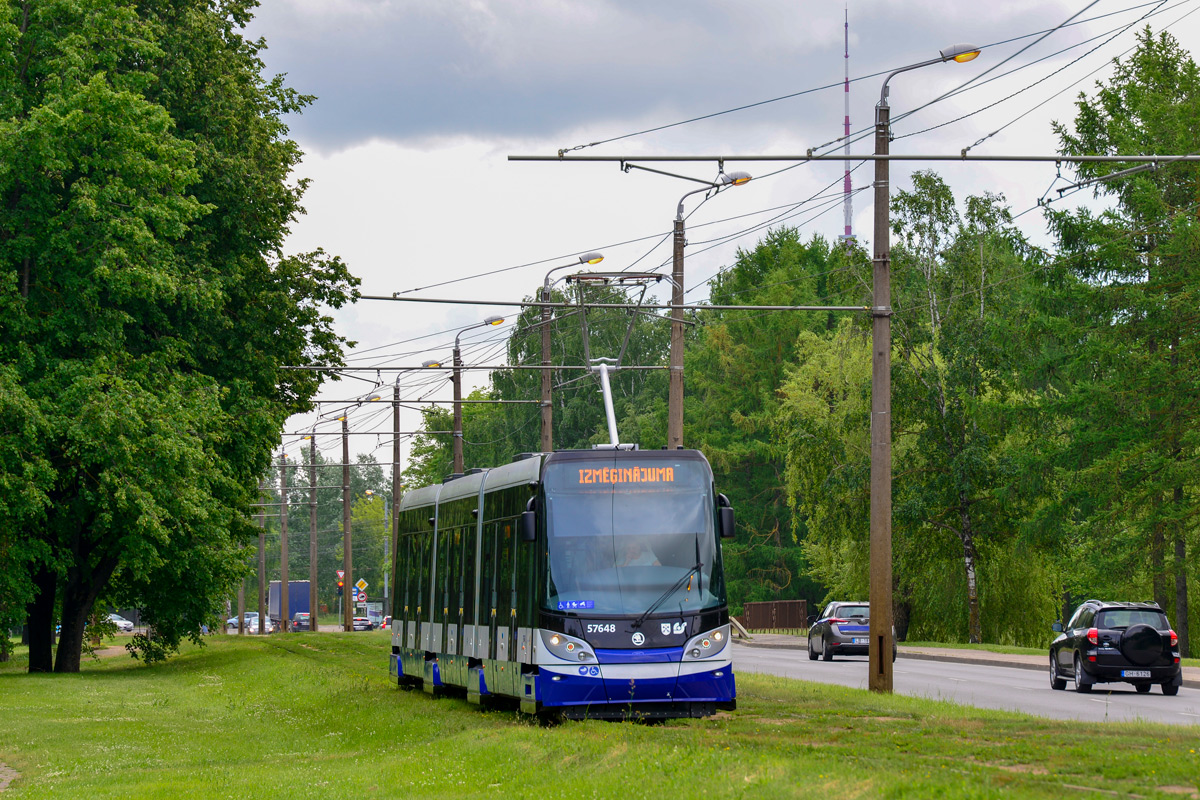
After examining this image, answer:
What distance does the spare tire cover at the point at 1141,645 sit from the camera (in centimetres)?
2547

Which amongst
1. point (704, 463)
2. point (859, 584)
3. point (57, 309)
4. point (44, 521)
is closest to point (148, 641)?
point (44, 521)

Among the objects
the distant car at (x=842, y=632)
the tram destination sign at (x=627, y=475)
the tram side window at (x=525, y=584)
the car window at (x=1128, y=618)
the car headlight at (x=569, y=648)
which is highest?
the tram destination sign at (x=627, y=475)

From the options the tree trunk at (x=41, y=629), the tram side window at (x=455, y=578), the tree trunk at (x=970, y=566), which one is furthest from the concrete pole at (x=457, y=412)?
the tram side window at (x=455, y=578)

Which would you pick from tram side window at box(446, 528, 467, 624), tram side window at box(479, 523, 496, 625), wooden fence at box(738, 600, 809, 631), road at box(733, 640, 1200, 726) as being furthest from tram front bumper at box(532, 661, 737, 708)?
wooden fence at box(738, 600, 809, 631)

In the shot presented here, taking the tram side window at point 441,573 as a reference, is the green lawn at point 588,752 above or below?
below

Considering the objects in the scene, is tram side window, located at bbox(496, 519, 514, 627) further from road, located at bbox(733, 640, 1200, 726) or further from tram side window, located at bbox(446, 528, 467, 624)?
road, located at bbox(733, 640, 1200, 726)

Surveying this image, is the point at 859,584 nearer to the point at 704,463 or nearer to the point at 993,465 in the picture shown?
the point at 993,465

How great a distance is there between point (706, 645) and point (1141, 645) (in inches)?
459

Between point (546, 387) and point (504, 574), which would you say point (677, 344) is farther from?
point (504, 574)

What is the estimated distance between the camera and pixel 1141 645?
25.5 meters

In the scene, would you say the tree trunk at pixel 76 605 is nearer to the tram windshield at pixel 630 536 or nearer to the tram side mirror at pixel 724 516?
the tram windshield at pixel 630 536

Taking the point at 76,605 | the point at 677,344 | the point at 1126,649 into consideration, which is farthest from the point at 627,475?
the point at 76,605

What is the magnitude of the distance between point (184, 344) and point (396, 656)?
11.9 m

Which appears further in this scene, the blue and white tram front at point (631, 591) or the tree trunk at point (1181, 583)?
the tree trunk at point (1181, 583)
